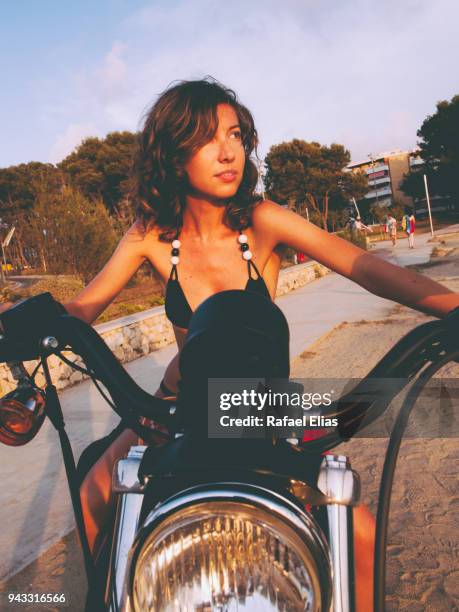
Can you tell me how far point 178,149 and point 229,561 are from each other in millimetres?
1336

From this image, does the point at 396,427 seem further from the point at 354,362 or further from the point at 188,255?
the point at 354,362

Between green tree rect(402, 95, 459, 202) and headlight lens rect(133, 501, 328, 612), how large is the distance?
49480 millimetres

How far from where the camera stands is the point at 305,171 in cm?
4481

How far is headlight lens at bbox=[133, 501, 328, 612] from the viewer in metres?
0.64

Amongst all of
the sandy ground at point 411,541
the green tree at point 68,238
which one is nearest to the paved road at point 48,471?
the sandy ground at point 411,541

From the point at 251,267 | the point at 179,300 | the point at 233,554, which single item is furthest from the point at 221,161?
the point at 233,554

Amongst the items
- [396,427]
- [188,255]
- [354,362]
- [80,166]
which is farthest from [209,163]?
[80,166]

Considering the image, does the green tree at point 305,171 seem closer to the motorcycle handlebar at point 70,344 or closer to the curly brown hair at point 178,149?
the curly brown hair at point 178,149

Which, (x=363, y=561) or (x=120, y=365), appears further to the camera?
(x=120, y=365)

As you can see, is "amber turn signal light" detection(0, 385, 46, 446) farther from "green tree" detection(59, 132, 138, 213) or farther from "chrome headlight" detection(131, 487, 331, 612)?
"green tree" detection(59, 132, 138, 213)

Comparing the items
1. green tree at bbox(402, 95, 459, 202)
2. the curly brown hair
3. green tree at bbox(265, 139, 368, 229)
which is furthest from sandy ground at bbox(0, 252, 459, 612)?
green tree at bbox(402, 95, 459, 202)

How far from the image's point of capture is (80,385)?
554cm

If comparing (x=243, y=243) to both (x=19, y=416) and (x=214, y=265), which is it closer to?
(x=214, y=265)

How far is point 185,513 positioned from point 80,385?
5.18 metres
